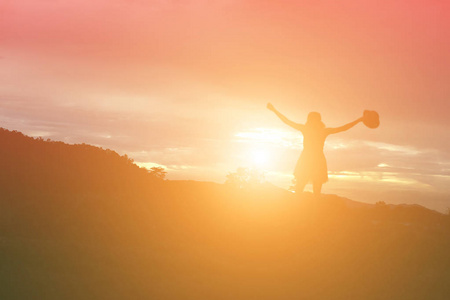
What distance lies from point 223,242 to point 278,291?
3.41 m

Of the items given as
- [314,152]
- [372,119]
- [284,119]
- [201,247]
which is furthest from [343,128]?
[201,247]

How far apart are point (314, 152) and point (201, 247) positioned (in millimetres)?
4956

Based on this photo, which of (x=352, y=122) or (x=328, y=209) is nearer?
(x=352, y=122)

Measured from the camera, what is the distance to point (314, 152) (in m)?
16.7

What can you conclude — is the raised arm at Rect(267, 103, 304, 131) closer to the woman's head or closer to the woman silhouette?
the woman silhouette

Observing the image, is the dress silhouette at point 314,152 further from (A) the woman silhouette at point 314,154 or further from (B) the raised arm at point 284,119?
(B) the raised arm at point 284,119

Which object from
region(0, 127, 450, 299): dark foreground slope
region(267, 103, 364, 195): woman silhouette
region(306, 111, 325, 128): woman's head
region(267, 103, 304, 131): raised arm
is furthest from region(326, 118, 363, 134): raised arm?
region(0, 127, 450, 299): dark foreground slope

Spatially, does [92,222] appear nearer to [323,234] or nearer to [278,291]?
[278,291]

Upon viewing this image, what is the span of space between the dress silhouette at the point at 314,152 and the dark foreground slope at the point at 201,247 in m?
0.91

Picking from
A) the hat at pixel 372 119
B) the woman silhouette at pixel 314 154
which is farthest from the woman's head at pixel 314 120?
the hat at pixel 372 119

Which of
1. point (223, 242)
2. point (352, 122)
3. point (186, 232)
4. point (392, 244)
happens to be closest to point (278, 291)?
point (223, 242)

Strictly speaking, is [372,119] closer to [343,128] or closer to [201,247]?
[343,128]

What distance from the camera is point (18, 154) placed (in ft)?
80.2

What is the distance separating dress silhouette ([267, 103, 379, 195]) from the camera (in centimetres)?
1655
